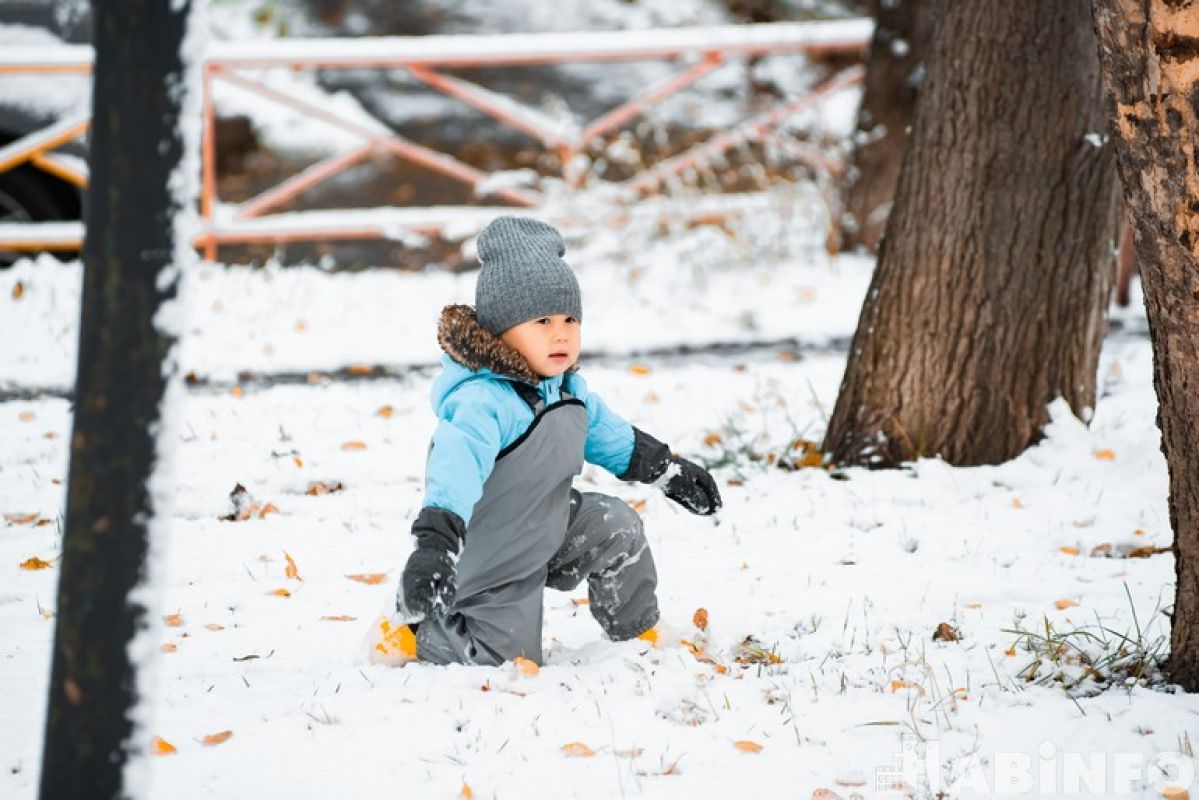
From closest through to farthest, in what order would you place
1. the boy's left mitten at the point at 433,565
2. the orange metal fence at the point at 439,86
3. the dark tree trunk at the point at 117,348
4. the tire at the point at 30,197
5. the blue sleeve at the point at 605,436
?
the dark tree trunk at the point at 117,348 → the boy's left mitten at the point at 433,565 → the blue sleeve at the point at 605,436 → the orange metal fence at the point at 439,86 → the tire at the point at 30,197

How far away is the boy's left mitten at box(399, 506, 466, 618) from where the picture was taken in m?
2.56

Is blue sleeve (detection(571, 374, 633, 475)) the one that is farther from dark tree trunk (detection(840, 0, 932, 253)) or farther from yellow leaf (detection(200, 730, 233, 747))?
dark tree trunk (detection(840, 0, 932, 253))

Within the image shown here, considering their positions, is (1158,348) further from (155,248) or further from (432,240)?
(432,240)

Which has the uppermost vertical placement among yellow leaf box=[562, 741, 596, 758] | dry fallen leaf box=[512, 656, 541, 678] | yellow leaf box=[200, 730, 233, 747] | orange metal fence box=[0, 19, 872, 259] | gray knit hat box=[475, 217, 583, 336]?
orange metal fence box=[0, 19, 872, 259]

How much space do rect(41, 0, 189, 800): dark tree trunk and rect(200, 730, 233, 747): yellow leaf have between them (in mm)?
867

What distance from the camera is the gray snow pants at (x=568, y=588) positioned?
302cm

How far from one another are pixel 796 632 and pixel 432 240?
7.56 metres

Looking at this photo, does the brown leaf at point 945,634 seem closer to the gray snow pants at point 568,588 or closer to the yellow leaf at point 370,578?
the gray snow pants at point 568,588

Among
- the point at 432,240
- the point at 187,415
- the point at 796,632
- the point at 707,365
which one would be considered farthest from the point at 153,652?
the point at 432,240

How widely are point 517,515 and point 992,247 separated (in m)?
2.19

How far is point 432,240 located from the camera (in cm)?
1042

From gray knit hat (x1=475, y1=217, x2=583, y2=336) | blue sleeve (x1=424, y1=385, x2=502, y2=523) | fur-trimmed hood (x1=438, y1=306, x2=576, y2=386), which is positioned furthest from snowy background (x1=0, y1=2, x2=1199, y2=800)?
gray knit hat (x1=475, y1=217, x2=583, y2=336)

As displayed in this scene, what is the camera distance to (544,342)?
3.00m

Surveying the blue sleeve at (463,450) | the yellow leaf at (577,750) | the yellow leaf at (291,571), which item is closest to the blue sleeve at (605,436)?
the blue sleeve at (463,450)
